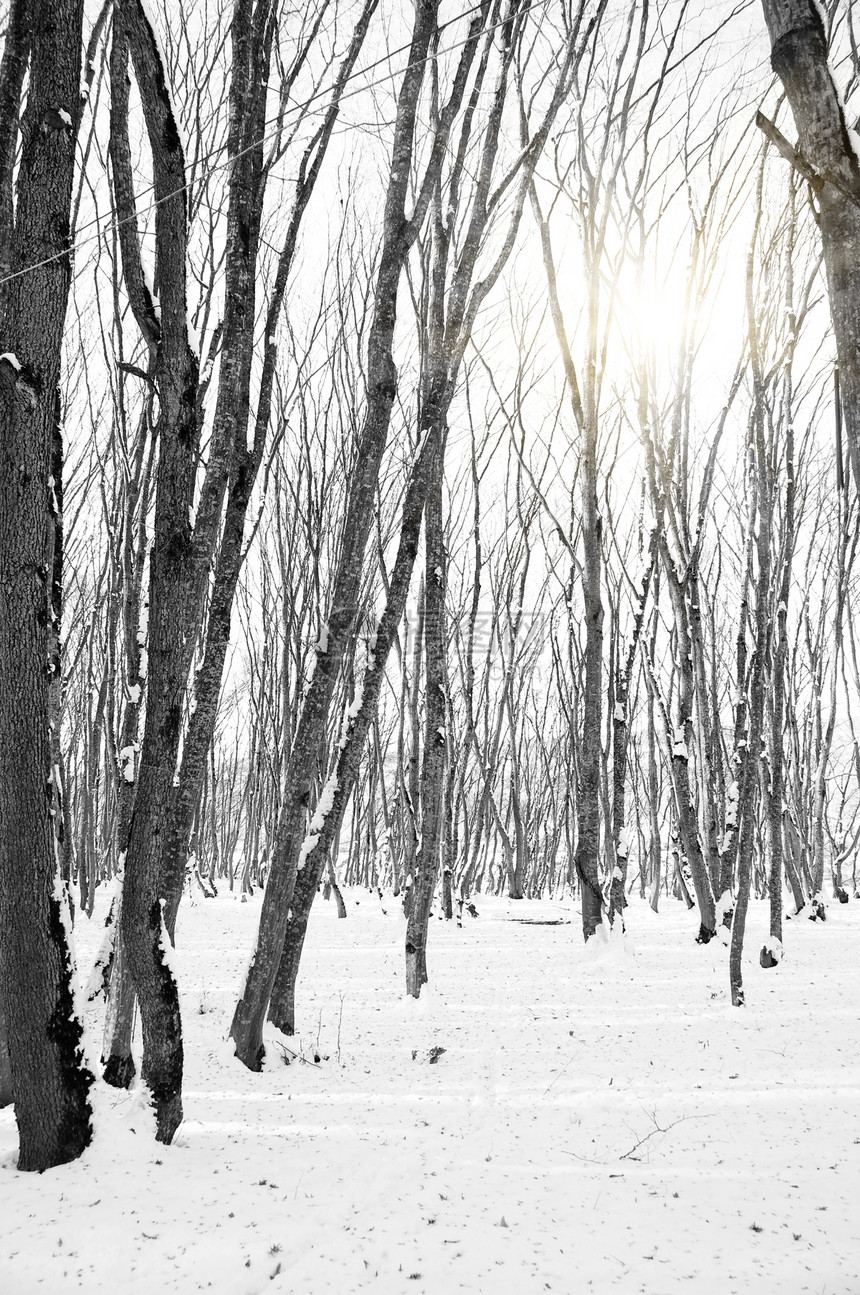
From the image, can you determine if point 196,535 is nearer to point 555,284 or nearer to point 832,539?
point 555,284

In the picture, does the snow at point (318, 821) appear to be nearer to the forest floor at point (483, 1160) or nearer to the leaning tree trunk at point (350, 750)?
the leaning tree trunk at point (350, 750)

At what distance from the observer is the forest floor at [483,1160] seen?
1.88 meters

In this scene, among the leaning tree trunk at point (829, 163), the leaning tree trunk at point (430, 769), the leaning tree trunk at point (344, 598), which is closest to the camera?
the leaning tree trunk at point (829, 163)

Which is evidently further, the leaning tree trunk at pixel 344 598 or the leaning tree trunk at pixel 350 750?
the leaning tree trunk at pixel 350 750

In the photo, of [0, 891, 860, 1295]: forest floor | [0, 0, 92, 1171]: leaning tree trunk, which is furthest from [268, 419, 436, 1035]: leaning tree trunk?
[0, 0, 92, 1171]: leaning tree trunk

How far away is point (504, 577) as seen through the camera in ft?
41.5

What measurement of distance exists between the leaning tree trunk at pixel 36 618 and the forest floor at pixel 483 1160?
0.98ft

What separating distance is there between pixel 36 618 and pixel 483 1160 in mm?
2418

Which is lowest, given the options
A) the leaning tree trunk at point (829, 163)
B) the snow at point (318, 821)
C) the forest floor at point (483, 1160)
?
the forest floor at point (483, 1160)

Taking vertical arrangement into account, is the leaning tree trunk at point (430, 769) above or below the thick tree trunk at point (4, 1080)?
above

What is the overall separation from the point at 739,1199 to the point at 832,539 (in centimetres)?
1107

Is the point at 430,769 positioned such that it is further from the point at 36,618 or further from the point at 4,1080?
the point at 36,618

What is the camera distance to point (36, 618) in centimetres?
240

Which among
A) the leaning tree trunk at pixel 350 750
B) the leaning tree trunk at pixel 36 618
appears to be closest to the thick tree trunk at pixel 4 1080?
the leaning tree trunk at pixel 36 618
